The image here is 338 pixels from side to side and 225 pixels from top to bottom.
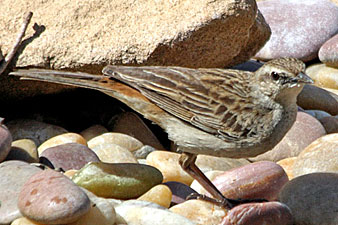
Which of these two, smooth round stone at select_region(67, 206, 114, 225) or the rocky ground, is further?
the rocky ground

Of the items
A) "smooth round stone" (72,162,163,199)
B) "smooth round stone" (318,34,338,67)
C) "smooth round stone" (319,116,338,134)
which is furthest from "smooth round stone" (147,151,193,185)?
"smooth round stone" (318,34,338,67)

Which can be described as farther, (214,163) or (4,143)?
(214,163)

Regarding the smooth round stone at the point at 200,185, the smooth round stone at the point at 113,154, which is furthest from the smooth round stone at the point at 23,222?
the smooth round stone at the point at 200,185

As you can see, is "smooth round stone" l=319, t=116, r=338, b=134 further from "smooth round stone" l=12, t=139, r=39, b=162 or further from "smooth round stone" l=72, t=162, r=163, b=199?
"smooth round stone" l=12, t=139, r=39, b=162

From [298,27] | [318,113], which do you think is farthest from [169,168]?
[298,27]

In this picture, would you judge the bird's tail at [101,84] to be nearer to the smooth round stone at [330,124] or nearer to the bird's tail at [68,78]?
the bird's tail at [68,78]

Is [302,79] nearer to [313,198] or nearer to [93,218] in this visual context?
[313,198]
